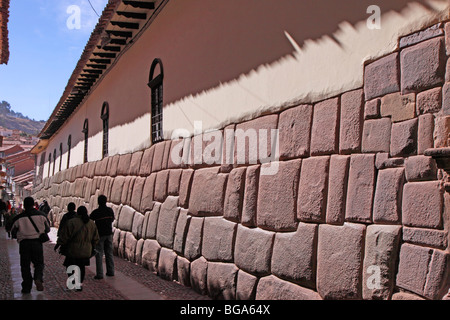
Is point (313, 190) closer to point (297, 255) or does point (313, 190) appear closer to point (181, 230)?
point (297, 255)

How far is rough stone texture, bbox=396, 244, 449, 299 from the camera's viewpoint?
9.94ft

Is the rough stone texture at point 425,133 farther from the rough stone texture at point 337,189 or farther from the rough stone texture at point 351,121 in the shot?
the rough stone texture at point 337,189

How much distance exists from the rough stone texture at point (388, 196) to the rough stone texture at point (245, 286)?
6.47 feet

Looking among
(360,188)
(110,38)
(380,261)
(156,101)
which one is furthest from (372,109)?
(110,38)

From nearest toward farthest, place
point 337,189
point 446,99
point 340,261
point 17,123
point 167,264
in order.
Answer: point 446,99
point 340,261
point 337,189
point 167,264
point 17,123

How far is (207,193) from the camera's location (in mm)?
6344

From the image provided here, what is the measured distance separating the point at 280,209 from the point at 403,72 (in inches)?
73.4

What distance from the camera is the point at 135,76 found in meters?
10.6

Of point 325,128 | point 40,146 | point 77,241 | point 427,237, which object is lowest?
point 77,241

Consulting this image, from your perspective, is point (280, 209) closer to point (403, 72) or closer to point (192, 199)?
point (403, 72)

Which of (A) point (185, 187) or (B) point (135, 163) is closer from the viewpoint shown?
(A) point (185, 187)

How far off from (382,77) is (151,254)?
5.58 meters
